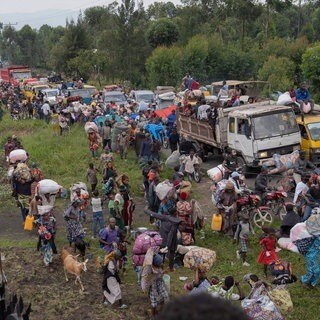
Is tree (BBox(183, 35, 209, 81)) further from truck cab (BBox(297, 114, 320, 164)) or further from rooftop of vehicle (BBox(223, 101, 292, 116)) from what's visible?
truck cab (BBox(297, 114, 320, 164))

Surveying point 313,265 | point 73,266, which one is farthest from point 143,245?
point 313,265

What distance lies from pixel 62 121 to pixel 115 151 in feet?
16.7

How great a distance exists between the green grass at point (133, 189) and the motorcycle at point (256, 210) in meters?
0.32

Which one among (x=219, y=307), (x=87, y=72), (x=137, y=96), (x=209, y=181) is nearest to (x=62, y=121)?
(x=137, y=96)

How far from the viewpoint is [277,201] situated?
12.5 m

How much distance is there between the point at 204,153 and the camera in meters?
18.6

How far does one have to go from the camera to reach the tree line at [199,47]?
3297cm

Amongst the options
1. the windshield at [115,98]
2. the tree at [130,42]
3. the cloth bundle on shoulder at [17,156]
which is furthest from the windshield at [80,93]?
the cloth bundle on shoulder at [17,156]

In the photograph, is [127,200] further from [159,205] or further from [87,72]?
[87,72]

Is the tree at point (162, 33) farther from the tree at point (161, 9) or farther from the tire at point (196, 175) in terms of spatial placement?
the tire at point (196, 175)

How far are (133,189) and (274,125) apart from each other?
4483 mm

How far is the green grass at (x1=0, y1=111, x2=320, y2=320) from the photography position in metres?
9.12

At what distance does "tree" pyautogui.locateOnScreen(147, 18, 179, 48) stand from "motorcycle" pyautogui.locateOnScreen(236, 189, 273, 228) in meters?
38.0

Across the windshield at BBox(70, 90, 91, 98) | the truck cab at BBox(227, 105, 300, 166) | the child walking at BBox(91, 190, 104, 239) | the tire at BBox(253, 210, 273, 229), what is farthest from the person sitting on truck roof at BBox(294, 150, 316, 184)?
the windshield at BBox(70, 90, 91, 98)
